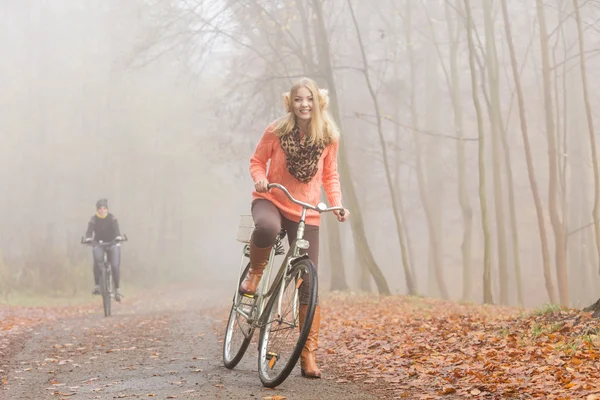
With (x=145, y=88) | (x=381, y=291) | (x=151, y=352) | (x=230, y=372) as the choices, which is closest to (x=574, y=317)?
(x=230, y=372)

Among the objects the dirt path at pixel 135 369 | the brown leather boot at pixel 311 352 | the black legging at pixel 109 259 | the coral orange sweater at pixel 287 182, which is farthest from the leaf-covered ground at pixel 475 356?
the black legging at pixel 109 259

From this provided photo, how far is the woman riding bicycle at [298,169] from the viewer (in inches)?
231

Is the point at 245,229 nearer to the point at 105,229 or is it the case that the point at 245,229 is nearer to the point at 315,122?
the point at 315,122

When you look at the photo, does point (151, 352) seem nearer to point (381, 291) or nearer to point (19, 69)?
point (381, 291)

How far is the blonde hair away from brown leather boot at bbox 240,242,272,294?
914 mm

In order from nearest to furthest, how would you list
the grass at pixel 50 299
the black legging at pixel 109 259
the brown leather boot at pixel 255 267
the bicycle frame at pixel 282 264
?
the bicycle frame at pixel 282 264
the brown leather boot at pixel 255 267
the black legging at pixel 109 259
the grass at pixel 50 299

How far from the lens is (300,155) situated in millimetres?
5891

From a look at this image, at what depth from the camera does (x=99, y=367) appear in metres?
7.18

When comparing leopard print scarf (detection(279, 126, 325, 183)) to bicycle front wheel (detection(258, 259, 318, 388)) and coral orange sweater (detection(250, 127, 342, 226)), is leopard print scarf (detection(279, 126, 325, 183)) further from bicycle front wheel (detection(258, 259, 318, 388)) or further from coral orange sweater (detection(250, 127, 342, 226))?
bicycle front wheel (detection(258, 259, 318, 388))

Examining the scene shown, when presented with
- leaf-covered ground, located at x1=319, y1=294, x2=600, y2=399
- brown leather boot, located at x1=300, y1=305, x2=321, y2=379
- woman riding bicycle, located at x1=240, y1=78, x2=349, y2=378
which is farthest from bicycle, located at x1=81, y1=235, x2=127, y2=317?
brown leather boot, located at x1=300, y1=305, x2=321, y2=379

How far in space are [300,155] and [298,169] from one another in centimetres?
10

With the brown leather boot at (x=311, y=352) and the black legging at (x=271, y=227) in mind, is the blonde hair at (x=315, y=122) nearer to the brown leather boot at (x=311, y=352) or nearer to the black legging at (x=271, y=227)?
the black legging at (x=271, y=227)

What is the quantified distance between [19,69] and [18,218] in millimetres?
7487

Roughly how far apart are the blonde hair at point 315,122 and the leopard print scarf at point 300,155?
4cm
